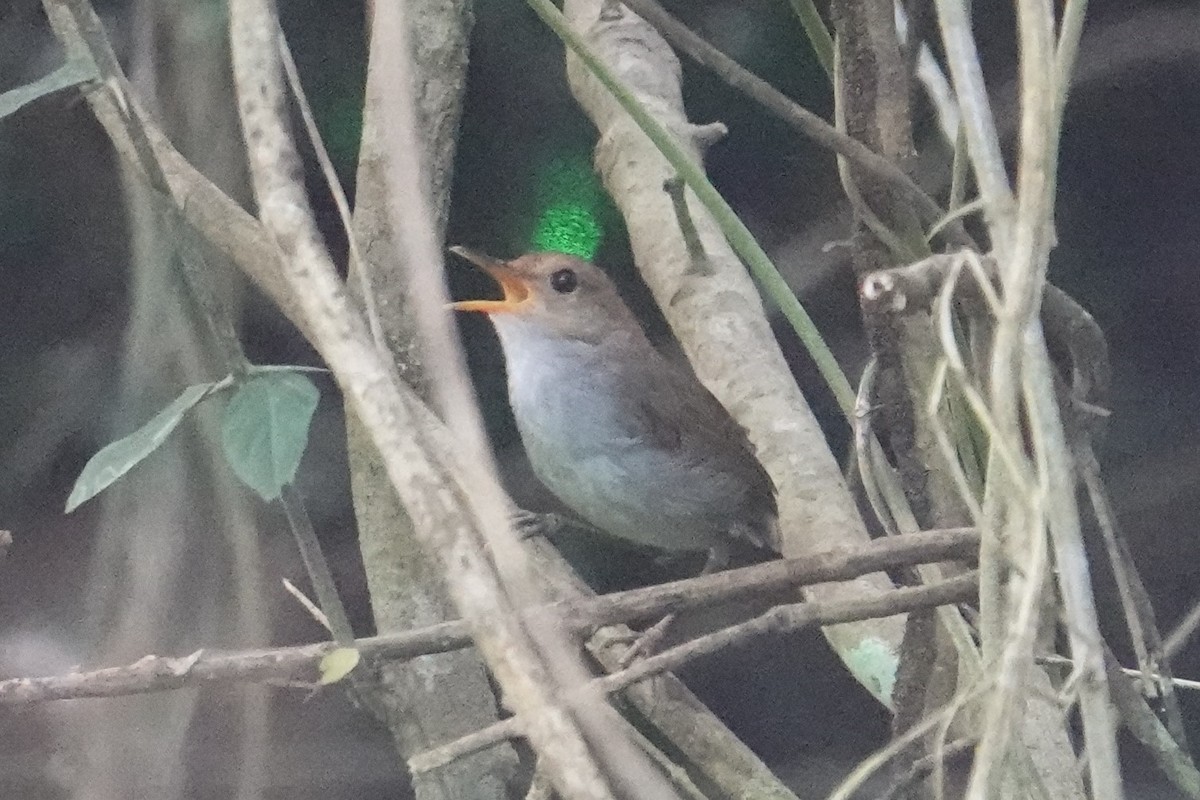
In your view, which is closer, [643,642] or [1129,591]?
[1129,591]

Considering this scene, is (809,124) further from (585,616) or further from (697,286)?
(697,286)

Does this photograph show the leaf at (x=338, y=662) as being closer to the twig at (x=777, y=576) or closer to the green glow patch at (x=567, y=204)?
the twig at (x=777, y=576)

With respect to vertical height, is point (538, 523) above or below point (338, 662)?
below

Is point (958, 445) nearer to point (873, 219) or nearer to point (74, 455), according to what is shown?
point (873, 219)

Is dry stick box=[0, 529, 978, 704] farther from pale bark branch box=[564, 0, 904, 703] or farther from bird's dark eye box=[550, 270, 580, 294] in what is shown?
bird's dark eye box=[550, 270, 580, 294]

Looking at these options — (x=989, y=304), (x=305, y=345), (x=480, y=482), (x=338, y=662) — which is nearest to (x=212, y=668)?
(x=338, y=662)

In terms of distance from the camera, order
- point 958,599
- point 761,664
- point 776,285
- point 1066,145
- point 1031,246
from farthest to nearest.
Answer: point 761,664 < point 1066,145 < point 776,285 < point 958,599 < point 1031,246

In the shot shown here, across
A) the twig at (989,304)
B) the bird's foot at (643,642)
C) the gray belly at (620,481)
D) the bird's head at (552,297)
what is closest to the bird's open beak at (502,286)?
the bird's head at (552,297)

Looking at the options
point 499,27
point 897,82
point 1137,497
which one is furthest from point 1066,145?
point 897,82
